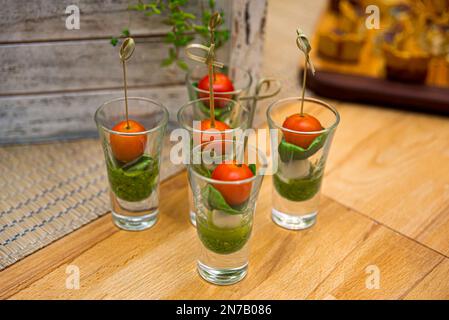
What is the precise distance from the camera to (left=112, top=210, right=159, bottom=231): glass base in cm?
82

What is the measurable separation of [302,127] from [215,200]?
0.57ft

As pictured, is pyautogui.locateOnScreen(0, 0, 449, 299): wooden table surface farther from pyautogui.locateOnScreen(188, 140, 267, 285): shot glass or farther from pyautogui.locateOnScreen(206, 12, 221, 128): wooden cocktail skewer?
pyautogui.locateOnScreen(206, 12, 221, 128): wooden cocktail skewer

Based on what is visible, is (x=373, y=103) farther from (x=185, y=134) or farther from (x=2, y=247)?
(x=2, y=247)

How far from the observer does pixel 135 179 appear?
774 mm

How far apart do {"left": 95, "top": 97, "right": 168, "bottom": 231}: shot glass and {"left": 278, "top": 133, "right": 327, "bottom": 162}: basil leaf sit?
0.52ft

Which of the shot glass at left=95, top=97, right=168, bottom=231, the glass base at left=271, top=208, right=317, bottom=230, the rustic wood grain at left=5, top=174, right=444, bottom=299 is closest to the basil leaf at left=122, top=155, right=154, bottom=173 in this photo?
the shot glass at left=95, top=97, right=168, bottom=231

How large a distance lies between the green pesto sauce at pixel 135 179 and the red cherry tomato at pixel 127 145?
1cm

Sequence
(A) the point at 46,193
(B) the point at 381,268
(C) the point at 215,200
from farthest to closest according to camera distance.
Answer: (A) the point at 46,193 < (B) the point at 381,268 < (C) the point at 215,200

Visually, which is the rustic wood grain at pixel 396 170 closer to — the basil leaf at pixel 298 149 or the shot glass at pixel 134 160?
the basil leaf at pixel 298 149

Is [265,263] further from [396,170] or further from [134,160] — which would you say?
[396,170]

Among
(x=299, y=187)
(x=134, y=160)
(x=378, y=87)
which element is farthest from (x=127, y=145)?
(x=378, y=87)

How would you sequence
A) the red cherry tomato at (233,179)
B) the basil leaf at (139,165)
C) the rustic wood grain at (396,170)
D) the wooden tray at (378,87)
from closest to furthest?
the red cherry tomato at (233,179), the basil leaf at (139,165), the rustic wood grain at (396,170), the wooden tray at (378,87)

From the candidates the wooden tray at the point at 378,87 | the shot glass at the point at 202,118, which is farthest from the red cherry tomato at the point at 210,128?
the wooden tray at the point at 378,87

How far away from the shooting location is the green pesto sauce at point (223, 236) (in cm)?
69
